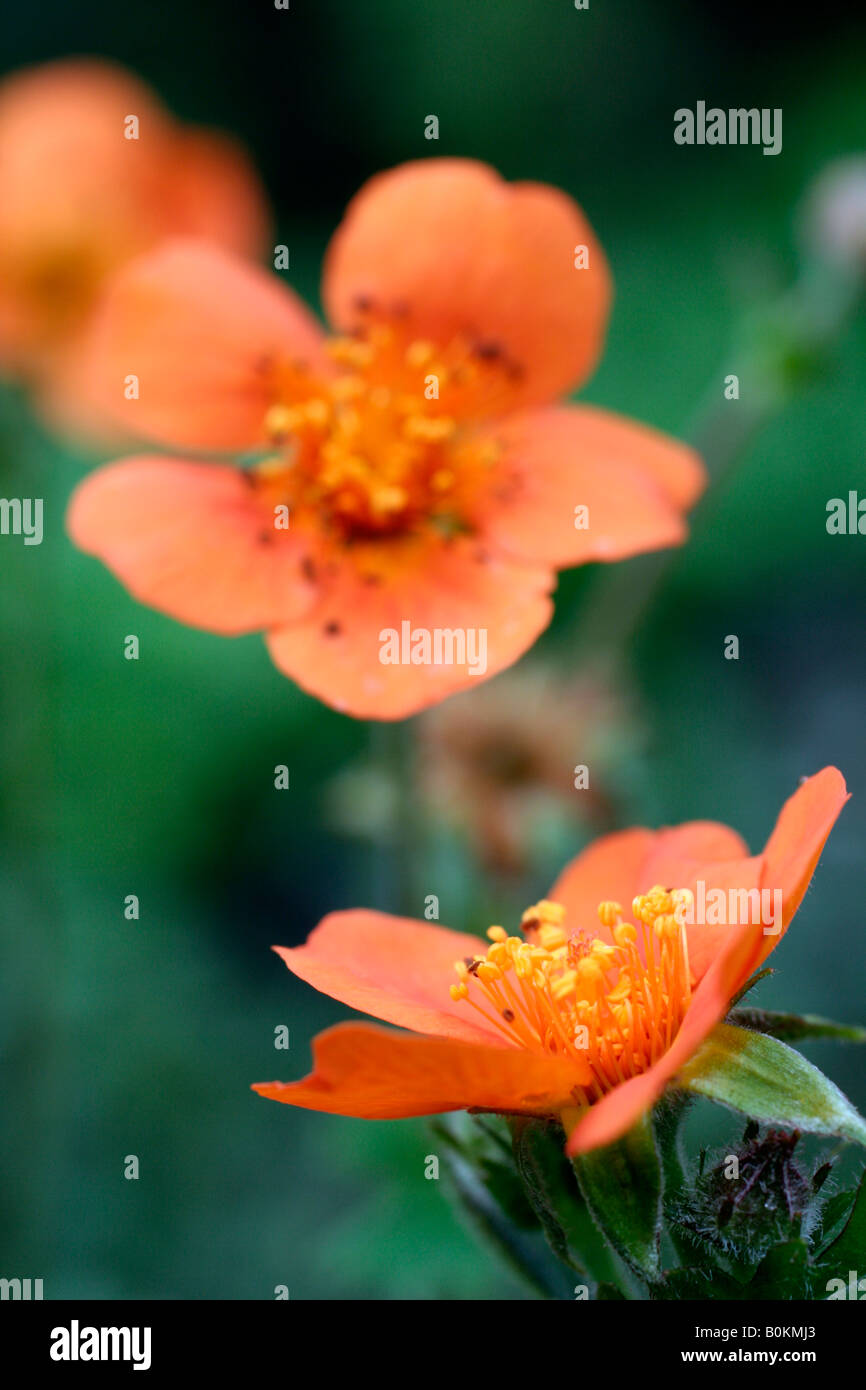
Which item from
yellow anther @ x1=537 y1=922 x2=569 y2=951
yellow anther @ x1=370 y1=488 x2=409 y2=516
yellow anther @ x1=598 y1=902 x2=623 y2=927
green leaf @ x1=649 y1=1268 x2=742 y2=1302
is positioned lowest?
green leaf @ x1=649 y1=1268 x2=742 y2=1302

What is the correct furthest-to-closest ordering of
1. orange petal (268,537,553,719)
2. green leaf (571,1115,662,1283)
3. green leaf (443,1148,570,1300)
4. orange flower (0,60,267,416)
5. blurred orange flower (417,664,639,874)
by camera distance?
orange flower (0,60,267,416)
blurred orange flower (417,664,639,874)
orange petal (268,537,553,719)
green leaf (443,1148,570,1300)
green leaf (571,1115,662,1283)

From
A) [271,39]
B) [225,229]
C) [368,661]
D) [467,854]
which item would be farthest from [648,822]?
[271,39]

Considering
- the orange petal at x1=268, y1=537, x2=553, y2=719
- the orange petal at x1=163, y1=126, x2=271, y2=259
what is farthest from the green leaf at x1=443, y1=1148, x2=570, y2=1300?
Result: the orange petal at x1=163, y1=126, x2=271, y2=259

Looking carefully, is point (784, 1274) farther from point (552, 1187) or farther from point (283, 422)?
point (283, 422)

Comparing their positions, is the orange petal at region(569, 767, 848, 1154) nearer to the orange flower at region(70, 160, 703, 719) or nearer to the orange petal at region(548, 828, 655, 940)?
the orange petal at region(548, 828, 655, 940)

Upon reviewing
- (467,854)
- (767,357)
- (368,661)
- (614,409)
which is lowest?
(467,854)
